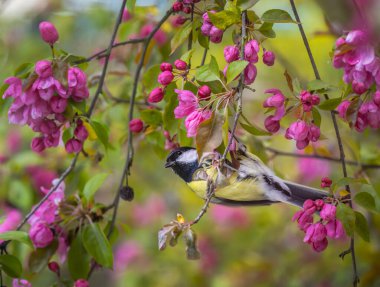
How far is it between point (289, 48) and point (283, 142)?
1.60ft

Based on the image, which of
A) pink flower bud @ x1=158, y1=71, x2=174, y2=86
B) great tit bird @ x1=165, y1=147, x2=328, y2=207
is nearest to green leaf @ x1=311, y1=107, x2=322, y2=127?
great tit bird @ x1=165, y1=147, x2=328, y2=207

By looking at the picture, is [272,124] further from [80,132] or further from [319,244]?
[80,132]

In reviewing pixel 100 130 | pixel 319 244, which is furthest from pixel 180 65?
pixel 319 244

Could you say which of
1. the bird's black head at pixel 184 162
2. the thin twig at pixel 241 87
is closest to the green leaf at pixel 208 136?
the thin twig at pixel 241 87

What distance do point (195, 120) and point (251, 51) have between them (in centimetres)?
13

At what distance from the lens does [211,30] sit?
3.23 feet

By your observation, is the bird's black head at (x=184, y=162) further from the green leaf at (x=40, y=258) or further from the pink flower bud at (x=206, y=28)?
the green leaf at (x=40, y=258)

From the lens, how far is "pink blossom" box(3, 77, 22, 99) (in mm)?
1015

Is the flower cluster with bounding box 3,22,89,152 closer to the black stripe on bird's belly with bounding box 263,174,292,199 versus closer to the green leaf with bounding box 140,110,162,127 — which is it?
the green leaf with bounding box 140,110,162,127

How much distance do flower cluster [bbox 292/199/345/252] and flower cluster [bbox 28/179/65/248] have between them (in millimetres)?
475

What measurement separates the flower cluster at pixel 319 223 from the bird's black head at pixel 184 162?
17 cm

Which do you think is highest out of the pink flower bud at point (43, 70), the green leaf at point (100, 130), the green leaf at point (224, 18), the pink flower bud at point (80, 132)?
the green leaf at point (224, 18)

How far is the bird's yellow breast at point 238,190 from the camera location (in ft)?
3.07

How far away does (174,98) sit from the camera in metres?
1.06
